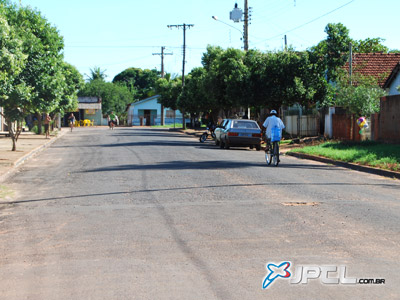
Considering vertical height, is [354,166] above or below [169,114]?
below

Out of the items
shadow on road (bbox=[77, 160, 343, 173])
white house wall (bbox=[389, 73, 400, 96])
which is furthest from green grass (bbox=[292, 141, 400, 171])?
white house wall (bbox=[389, 73, 400, 96])

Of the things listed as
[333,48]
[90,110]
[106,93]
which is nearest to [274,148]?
[333,48]

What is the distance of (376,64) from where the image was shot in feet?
129

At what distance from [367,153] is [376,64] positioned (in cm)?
2127

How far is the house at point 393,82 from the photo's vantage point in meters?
32.7

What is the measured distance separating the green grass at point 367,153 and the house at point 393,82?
406 inches

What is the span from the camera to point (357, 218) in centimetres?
879

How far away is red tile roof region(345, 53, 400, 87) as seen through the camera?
37.4 m

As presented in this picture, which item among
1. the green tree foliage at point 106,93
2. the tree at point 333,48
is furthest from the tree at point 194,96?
the green tree foliage at point 106,93

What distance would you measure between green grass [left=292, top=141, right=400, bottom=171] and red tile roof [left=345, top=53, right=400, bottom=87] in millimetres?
14587

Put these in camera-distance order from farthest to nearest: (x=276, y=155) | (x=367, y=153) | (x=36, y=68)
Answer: (x=36, y=68)
(x=367, y=153)
(x=276, y=155)

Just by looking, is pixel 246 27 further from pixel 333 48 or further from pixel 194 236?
pixel 194 236

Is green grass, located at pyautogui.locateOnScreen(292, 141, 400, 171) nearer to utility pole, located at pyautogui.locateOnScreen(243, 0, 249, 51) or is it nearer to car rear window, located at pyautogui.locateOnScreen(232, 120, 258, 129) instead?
car rear window, located at pyautogui.locateOnScreen(232, 120, 258, 129)

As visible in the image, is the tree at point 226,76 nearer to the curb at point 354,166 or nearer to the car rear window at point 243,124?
the car rear window at point 243,124
